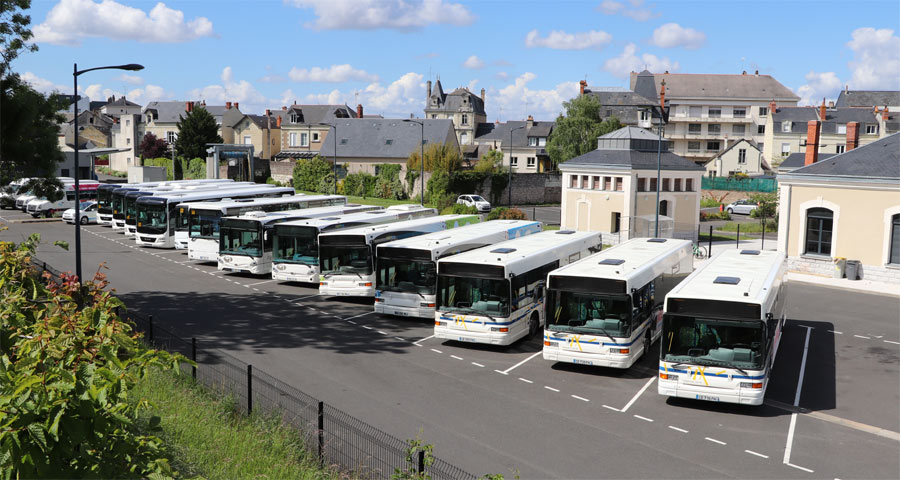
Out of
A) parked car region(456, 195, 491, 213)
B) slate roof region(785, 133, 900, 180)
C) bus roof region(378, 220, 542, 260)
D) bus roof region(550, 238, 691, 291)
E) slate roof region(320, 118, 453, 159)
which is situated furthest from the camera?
slate roof region(320, 118, 453, 159)

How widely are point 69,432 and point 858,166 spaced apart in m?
33.5

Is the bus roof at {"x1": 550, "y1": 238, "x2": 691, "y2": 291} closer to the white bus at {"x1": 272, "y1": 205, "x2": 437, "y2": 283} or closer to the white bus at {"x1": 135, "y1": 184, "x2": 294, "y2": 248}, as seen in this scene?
the white bus at {"x1": 272, "y1": 205, "x2": 437, "y2": 283}

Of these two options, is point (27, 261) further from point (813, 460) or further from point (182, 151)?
point (182, 151)

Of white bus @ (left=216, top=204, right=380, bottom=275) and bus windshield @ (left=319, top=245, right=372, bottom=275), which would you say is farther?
white bus @ (left=216, top=204, right=380, bottom=275)

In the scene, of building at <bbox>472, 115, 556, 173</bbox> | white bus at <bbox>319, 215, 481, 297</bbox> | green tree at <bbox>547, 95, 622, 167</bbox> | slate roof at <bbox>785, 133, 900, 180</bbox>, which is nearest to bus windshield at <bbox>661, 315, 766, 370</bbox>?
white bus at <bbox>319, 215, 481, 297</bbox>

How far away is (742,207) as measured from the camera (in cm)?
6612

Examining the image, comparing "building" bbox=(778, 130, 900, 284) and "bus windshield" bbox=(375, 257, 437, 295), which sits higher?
"building" bbox=(778, 130, 900, 284)

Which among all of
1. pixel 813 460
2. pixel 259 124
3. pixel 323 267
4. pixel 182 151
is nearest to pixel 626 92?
pixel 259 124

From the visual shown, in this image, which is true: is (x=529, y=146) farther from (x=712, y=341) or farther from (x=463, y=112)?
(x=712, y=341)

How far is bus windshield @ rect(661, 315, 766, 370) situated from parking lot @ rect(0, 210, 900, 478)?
1097 mm

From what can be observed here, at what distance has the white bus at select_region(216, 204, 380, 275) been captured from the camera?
1145 inches

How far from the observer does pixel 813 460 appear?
41.0ft

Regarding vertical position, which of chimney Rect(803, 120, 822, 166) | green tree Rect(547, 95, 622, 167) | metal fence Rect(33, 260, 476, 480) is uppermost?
green tree Rect(547, 95, 622, 167)

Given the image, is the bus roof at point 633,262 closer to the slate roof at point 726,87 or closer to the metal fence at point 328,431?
the metal fence at point 328,431
